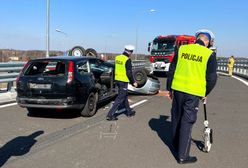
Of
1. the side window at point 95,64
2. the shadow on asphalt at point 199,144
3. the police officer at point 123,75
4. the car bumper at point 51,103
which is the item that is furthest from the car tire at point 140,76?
the shadow on asphalt at point 199,144

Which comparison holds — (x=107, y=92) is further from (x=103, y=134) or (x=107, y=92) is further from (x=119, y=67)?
(x=103, y=134)

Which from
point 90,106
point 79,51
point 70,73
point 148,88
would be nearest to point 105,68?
point 90,106

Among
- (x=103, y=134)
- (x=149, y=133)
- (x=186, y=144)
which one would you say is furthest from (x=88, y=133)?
(x=186, y=144)

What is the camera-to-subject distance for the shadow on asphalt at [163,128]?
5707mm

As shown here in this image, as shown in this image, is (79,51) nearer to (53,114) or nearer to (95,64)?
(95,64)

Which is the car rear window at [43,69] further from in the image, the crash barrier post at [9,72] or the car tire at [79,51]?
the car tire at [79,51]

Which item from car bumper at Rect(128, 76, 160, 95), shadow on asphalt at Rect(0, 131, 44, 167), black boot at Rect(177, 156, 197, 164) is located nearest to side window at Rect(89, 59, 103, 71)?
car bumper at Rect(128, 76, 160, 95)

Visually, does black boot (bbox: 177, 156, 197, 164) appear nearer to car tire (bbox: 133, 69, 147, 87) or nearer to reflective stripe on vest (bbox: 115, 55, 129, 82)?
reflective stripe on vest (bbox: 115, 55, 129, 82)

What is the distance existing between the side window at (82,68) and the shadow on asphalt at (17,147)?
81.1 inches

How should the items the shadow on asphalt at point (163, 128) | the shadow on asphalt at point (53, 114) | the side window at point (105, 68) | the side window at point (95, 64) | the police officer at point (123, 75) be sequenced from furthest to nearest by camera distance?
1. the side window at point (105, 68)
2. the side window at point (95, 64)
3. the shadow on asphalt at point (53, 114)
4. the police officer at point (123, 75)
5. the shadow on asphalt at point (163, 128)

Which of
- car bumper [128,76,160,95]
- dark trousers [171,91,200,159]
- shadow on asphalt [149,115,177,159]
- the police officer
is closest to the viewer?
dark trousers [171,91,200,159]

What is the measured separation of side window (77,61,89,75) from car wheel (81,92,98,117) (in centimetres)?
60

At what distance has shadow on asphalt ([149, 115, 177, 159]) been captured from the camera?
5707 mm

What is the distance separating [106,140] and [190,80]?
6.90 feet
